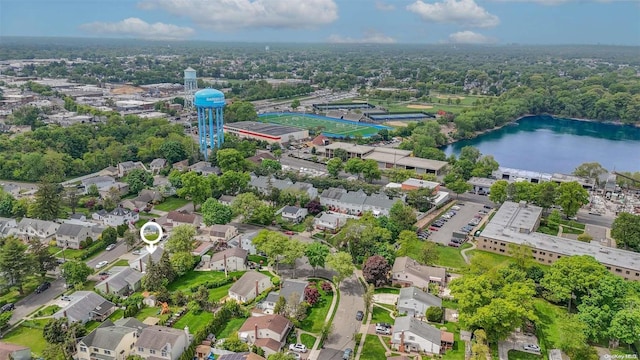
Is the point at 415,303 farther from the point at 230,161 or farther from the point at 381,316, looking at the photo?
the point at 230,161

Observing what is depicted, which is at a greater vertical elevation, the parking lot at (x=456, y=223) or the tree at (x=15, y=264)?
the tree at (x=15, y=264)

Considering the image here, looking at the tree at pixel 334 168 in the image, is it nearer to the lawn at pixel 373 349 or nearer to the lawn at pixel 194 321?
the lawn at pixel 194 321

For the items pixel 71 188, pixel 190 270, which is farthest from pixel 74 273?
pixel 71 188

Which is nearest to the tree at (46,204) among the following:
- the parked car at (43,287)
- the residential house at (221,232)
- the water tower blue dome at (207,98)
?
the parked car at (43,287)

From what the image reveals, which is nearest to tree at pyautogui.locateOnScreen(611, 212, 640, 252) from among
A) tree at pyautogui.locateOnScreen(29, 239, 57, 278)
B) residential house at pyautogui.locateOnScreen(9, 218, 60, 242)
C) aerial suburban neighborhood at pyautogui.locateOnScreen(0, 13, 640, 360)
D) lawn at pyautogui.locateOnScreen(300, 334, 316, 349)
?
aerial suburban neighborhood at pyautogui.locateOnScreen(0, 13, 640, 360)

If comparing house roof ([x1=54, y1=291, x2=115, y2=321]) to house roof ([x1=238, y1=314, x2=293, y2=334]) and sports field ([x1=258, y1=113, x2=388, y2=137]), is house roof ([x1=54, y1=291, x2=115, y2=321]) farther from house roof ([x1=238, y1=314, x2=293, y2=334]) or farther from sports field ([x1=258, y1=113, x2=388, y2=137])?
sports field ([x1=258, y1=113, x2=388, y2=137])

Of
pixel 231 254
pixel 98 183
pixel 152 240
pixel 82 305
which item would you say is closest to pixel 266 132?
pixel 98 183
